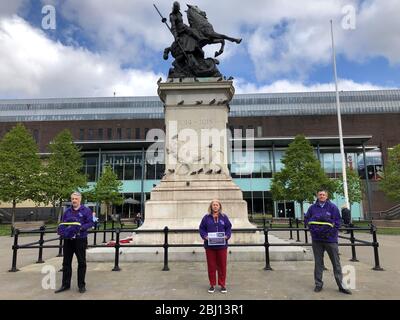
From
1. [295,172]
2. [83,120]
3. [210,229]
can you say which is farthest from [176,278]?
[83,120]

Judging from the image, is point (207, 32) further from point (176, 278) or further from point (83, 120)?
point (83, 120)

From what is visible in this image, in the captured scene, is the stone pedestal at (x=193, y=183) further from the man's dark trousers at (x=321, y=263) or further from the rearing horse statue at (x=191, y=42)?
the man's dark trousers at (x=321, y=263)

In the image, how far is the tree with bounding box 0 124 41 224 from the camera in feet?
114

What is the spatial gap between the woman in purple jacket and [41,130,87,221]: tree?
114ft

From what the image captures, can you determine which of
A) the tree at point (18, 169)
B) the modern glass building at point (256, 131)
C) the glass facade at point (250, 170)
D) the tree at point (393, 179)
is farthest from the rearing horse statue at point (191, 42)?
the modern glass building at point (256, 131)

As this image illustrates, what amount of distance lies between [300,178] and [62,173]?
89.6ft

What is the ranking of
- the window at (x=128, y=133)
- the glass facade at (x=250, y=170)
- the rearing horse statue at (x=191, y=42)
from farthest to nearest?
the window at (x=128, y=133) → the glass facade at (x=250, y=170) → the rearing horse statue at (x=191, y=42)

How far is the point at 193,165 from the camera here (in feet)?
38.2

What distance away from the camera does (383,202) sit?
53938mm

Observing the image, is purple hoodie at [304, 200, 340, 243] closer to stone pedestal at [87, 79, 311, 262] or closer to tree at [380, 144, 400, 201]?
stone pedestal at [87, 79, 311, 262]

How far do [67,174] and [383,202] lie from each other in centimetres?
4695

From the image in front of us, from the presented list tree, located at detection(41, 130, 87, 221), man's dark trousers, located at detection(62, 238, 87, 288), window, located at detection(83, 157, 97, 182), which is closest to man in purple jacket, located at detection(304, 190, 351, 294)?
man's dark trousers, located at detection(62, 238, 87, 288)

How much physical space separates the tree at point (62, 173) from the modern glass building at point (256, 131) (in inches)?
336

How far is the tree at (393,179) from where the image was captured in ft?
122
